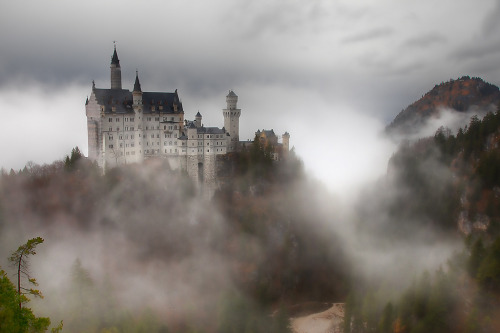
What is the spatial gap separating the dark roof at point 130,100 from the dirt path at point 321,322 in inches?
1836

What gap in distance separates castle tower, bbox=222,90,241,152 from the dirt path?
1402 inches

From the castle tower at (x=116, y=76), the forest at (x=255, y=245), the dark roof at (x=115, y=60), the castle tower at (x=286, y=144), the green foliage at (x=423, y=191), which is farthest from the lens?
the castle tower at (x=286, y=144)

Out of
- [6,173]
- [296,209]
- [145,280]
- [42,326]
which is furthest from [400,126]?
[42,326]

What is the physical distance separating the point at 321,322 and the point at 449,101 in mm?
123094

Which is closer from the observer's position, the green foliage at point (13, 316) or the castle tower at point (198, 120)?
the green foliage at point (13, 316)

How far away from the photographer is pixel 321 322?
77.1 metres

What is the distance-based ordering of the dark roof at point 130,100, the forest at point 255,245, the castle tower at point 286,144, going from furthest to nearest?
1. the castle tower at point 286,144
2. the dark roof at point 130,100
3. the forest at point 255,245

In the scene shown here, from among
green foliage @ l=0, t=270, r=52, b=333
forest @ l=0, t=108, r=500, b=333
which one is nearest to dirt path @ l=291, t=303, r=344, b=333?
forest @ l=0, t=108, r=500, b=333

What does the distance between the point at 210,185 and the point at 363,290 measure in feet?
120

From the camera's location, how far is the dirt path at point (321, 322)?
73.9m

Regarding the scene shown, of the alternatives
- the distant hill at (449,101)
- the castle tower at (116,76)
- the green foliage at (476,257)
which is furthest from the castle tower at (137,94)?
the distant hill at (449,101)

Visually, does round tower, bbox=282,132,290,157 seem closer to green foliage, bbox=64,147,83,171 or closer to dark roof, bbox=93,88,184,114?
dark roof, bbox=93,88,184,114

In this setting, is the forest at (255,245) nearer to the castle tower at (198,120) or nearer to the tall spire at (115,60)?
the castle tower at (198,120)

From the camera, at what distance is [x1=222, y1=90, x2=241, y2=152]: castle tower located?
85125 millimetres
